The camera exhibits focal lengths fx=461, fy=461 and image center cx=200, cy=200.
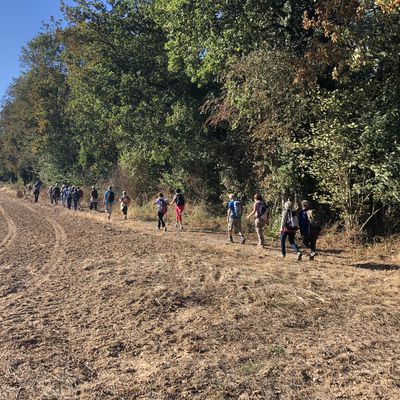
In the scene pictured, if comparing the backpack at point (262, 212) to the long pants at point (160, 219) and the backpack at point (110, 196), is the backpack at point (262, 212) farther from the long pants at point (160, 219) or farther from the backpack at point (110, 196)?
the backpack at point (110, 196)

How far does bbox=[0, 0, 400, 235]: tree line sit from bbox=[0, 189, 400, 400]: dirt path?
3.10 m

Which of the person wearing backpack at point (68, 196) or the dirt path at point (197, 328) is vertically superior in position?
the person wearing backpack at point (68, 196)

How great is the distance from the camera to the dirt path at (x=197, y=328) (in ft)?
16.2

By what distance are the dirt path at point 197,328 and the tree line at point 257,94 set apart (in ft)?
10.2

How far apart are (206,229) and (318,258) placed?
304 inches

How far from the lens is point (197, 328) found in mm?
6668

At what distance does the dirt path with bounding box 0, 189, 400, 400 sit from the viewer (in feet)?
16.2

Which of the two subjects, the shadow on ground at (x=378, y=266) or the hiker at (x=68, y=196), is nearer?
the shadow on ground at (x=378, y=266)

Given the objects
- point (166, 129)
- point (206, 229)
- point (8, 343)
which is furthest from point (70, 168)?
point (8, 343)

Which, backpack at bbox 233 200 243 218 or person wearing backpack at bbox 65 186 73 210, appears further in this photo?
person wearing backpack at bbox 65 186 73 210

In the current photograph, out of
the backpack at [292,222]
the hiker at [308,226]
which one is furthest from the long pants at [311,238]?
the backpack at [292,222]

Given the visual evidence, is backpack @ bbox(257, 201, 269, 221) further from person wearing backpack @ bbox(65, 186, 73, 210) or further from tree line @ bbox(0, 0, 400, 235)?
person wearing backpack @ bbox(65, 186, 73, 210)

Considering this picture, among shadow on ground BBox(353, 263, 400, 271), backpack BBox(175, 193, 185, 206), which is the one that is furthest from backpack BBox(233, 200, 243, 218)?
shadow on ground BBox(353, 263, 400, 271)

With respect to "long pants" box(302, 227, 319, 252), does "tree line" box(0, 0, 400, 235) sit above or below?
above
